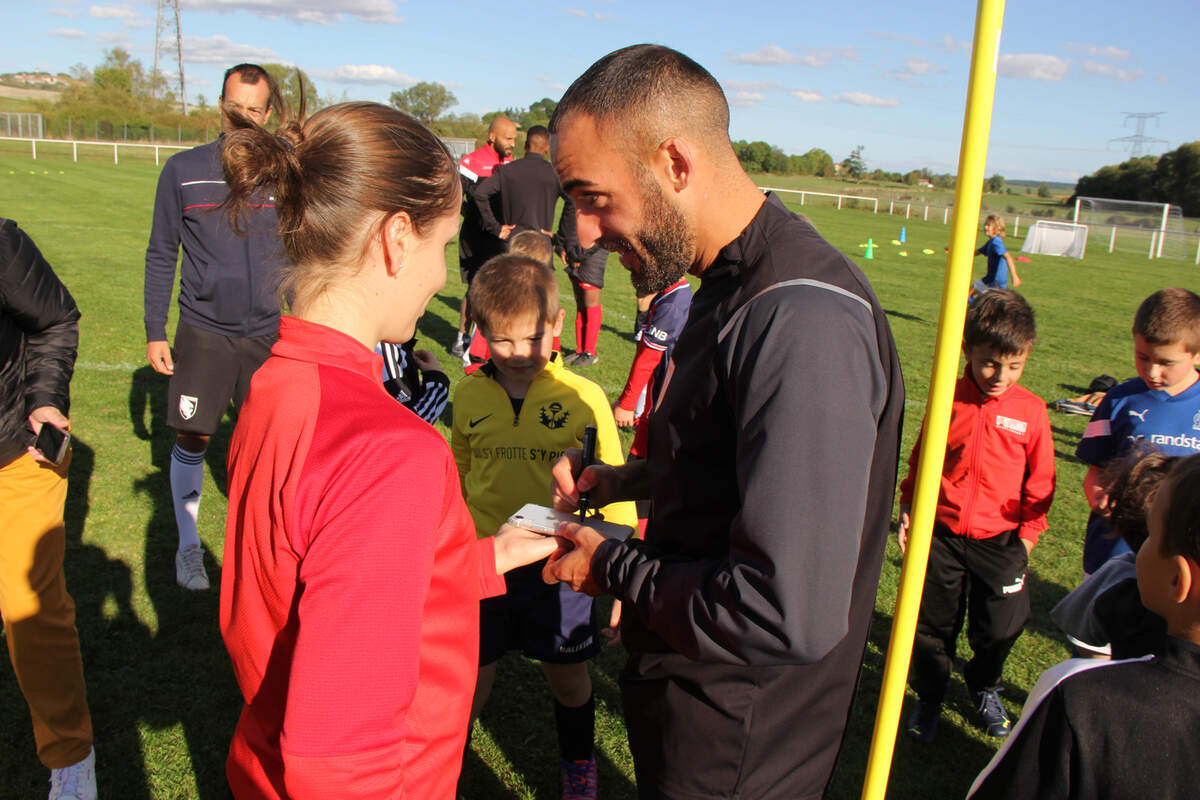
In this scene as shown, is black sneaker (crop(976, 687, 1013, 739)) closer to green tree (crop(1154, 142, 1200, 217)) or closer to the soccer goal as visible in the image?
the soccer goal

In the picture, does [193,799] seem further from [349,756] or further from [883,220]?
[883,220]

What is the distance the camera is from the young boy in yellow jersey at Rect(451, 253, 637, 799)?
3.01m

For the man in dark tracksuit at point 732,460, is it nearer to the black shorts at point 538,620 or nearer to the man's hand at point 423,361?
the black shorts at point 538,620

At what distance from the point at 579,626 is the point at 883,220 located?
40060mm

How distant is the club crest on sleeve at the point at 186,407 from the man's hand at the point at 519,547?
9.99 ft

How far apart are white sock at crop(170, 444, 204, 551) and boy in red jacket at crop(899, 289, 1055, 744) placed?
376cm

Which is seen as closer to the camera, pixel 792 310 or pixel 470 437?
pixel 792 310

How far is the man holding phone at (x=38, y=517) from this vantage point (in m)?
2.72

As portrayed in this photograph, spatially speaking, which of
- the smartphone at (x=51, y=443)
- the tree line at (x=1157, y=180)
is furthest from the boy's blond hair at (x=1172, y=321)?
the tree line at (x=1157, y=180)

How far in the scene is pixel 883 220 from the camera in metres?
39.5

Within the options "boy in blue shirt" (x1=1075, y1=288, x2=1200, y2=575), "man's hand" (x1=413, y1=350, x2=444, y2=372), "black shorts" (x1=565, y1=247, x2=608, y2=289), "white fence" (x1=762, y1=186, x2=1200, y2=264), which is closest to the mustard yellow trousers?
"man's hand" (x1=413, y1=350, x2=444, y2=372)

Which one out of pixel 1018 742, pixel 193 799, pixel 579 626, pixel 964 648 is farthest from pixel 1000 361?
pixel 193 799

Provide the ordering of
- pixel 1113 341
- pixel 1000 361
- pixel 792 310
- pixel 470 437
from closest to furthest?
pixel 792 310 < pixel 470 437 < pixel 1000 361 < pixel 1113 341

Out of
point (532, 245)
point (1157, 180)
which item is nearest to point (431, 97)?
point (1157, 180)
